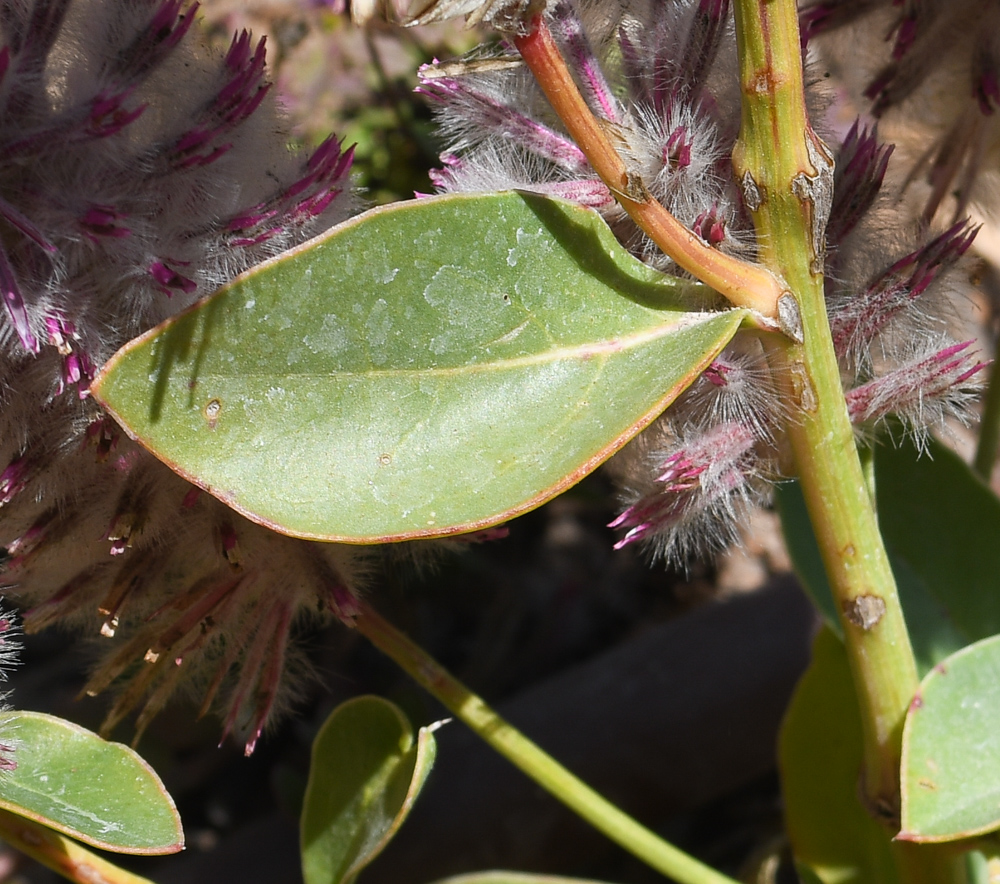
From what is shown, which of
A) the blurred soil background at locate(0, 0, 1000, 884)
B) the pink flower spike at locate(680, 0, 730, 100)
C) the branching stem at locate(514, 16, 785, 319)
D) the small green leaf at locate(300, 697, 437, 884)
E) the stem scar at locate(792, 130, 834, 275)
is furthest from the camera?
the blurred soil background at locate(0, 0, 1000, 884)

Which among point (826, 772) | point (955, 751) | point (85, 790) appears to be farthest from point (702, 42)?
point (826, 772)

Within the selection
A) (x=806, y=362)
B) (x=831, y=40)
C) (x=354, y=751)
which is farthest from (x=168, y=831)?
(x=831, y=40)

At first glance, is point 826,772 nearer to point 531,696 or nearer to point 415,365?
point 531,696

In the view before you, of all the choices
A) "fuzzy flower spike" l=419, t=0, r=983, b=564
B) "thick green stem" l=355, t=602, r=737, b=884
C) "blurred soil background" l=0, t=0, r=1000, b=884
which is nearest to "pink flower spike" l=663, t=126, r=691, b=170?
"fuzzy flower spike" l=419, t=0, r=983, b=564

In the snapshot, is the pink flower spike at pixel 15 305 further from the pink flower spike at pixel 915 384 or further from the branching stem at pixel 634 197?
the pink flower spike at pixel 915 384

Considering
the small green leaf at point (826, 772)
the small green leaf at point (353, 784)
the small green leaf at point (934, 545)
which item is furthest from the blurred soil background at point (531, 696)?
the small green leaf at point (353, 784)

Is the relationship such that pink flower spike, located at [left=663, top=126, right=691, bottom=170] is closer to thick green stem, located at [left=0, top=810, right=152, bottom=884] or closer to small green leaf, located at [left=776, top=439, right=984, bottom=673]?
small green leaf, located at [left=776, top=439, right=984, bottom=673]

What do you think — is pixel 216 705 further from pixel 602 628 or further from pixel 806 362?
pixel 602 628
